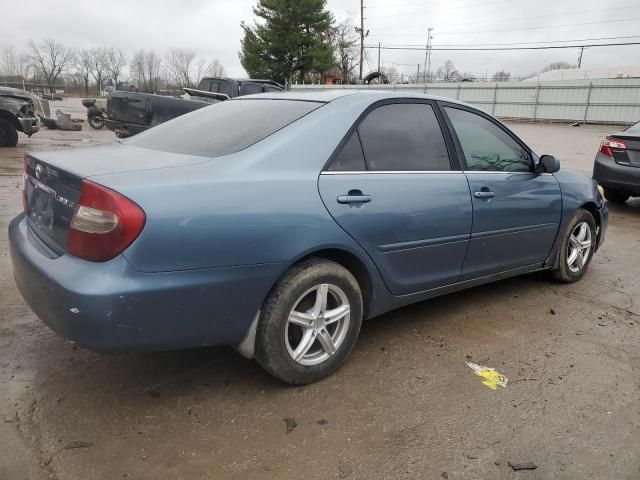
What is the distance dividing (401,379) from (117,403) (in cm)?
151

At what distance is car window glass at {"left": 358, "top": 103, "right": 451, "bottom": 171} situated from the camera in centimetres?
305

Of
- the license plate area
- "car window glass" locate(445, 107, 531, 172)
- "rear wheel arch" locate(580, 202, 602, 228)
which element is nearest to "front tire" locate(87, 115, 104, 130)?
the license plate area

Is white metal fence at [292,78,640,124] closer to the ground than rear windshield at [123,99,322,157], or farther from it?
closer to the ground

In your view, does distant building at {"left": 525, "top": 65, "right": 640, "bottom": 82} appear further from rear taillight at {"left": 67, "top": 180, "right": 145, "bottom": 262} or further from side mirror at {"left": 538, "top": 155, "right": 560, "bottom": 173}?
rear taillight at {"left": 67, "top": 180, "right": 145, "bottom": 262}

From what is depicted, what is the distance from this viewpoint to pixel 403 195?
3.03 m

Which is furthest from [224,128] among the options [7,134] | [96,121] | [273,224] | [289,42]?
[289,42]

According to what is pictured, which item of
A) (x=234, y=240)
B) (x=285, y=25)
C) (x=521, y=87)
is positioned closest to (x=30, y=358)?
(x=234, y=240)

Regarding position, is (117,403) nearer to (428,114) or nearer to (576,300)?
(428,114)

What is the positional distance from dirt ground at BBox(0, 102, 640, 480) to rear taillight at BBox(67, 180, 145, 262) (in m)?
0.86

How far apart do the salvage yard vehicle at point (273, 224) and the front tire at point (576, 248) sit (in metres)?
0.77

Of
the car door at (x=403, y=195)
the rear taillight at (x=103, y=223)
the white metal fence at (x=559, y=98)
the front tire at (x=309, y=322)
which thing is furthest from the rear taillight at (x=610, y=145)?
the white metal fence at (x=559, y=98)

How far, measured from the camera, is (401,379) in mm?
2934

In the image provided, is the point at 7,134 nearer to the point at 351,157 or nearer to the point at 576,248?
the point at 351,157

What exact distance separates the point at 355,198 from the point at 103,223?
1.27m
